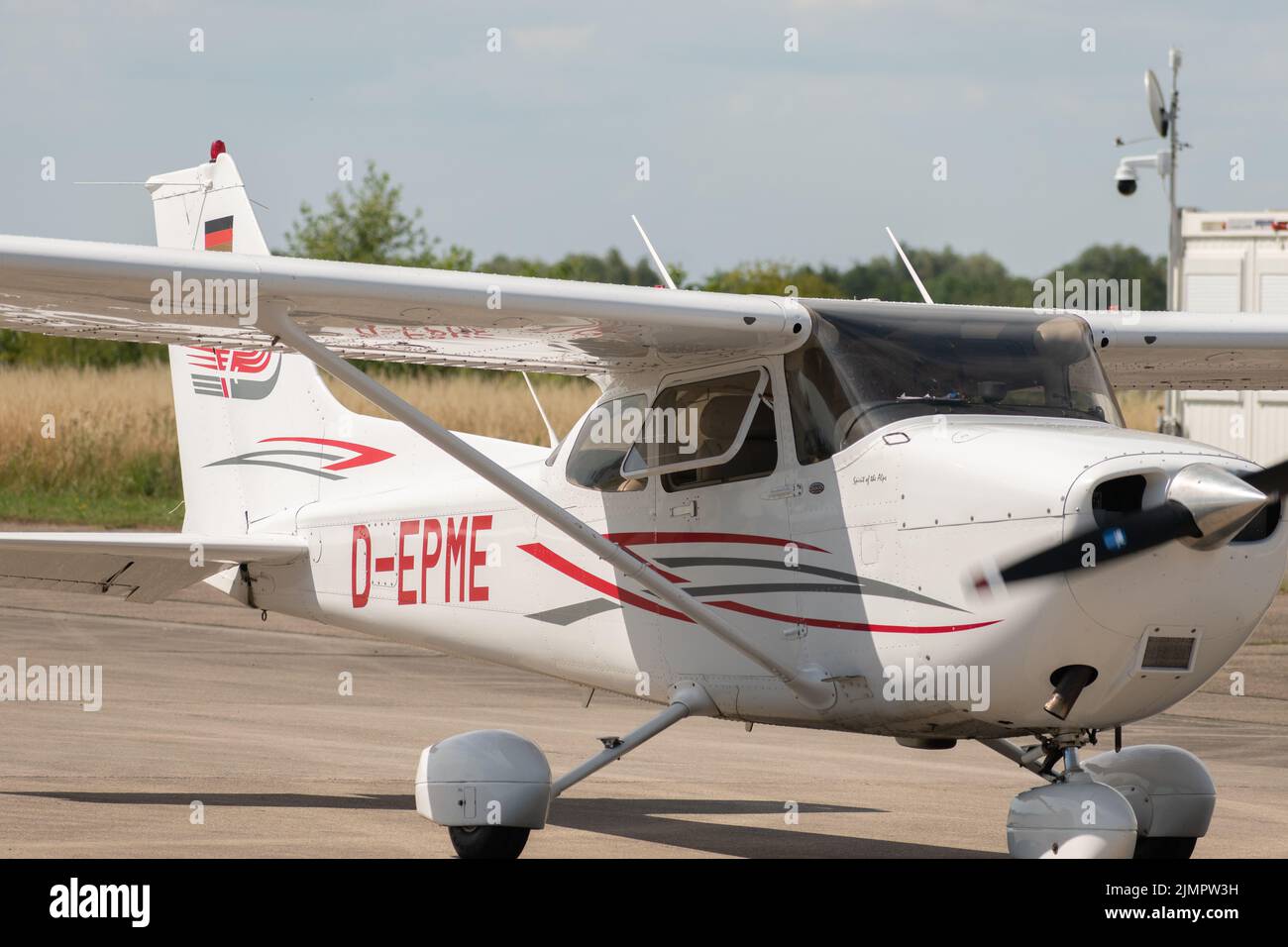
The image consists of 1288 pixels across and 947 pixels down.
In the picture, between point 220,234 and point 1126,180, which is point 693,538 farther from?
point 1126,180

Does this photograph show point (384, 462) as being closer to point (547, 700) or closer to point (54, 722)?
point (54, 722)

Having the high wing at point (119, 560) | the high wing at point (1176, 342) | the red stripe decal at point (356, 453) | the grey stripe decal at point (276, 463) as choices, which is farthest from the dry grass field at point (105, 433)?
the high wing at point (1176, 342)

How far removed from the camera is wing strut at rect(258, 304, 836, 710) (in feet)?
25.6

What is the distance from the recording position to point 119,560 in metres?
9.81

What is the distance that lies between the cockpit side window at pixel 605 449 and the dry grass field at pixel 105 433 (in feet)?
57.7

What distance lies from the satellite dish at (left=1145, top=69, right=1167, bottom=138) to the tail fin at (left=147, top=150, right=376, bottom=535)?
722 inches

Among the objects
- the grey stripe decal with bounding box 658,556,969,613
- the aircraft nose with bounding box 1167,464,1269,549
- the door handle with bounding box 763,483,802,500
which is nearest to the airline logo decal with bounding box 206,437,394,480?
the grey stripe decal with bounding box 658,556,969,613

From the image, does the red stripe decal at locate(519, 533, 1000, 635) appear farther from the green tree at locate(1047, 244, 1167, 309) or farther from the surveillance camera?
the green tree at locate(1047, 244, 1167, 309)

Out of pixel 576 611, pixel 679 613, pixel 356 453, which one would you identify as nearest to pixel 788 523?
pixel 679 613

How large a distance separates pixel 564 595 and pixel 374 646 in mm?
9492
